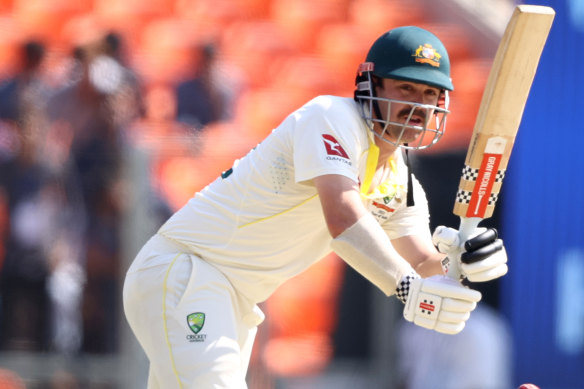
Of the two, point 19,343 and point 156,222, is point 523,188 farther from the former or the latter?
point 19,343

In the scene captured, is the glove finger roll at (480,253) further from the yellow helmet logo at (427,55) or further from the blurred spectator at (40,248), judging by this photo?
the blurred spectator at (40,248)

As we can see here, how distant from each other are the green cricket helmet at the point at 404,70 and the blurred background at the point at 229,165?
2.07m

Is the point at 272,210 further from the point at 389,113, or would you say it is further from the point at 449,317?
the point at 449,317

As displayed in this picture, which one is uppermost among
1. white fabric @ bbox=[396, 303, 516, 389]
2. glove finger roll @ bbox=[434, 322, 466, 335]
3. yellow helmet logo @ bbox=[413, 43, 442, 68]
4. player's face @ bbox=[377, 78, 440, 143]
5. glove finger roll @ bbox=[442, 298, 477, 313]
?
yellow helmet logo @ bbox=[413, 43, 442, 68]

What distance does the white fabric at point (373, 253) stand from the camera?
2.90 m

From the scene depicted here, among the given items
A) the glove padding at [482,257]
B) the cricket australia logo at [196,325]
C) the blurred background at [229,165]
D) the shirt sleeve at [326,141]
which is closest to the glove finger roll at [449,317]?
the glove padding at [482,257]

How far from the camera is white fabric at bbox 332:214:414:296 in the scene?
2.90 m

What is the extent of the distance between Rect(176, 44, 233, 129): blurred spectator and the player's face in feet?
9.89

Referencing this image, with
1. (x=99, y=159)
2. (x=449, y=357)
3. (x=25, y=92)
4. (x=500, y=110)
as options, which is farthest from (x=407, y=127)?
(x=25, y=92)

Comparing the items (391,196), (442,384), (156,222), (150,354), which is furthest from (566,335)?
(150,354)

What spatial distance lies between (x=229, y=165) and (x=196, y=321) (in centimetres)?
280

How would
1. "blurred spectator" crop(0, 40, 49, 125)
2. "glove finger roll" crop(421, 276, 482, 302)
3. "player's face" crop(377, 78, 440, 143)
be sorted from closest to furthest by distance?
1. "glove finger roll" crop(421, 276, 482, 302)
2. "player's face" crop(377, 78, 440, 143)
3. "blurred spectator" crop(0, 40, 49, 125)

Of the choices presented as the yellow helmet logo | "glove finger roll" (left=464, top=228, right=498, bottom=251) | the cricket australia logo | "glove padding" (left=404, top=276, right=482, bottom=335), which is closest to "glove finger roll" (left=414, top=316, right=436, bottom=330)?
"glove padding" (left=404, top=276, right=482, bottom=335)

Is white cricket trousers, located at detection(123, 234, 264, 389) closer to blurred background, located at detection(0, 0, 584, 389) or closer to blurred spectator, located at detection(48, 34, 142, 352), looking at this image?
blurred background, located at detection(0, 0, 584, 389)
